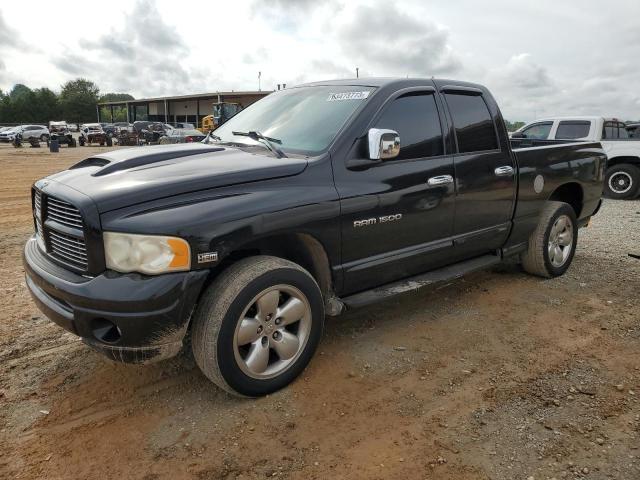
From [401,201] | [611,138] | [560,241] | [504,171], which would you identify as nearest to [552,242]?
[560,241]

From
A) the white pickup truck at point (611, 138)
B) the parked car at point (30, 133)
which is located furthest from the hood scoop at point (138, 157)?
the parked car at point (30, 133)

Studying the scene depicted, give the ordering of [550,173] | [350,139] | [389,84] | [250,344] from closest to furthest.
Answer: [250,344], [350,139], [389,84], [550,173]

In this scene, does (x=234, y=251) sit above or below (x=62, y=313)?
above

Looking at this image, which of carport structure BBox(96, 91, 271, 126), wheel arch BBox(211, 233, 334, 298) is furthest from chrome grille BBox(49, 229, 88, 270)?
carport structure BBox(96, 91, 271, 126)

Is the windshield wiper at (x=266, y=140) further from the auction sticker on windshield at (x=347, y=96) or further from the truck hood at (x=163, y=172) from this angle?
the auction sticker on windshield at (x=347, y=96)

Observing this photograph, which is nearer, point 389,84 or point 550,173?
point 389,84

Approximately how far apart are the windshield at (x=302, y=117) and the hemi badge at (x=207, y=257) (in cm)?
104

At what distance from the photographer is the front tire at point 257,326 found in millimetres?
2721

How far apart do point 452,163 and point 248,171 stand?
5.77ft

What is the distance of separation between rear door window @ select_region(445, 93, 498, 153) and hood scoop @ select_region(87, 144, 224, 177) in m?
1.91

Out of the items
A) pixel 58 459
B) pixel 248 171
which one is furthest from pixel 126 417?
pixel 248 171

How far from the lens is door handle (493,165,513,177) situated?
4316mm

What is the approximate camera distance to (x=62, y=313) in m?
2.71

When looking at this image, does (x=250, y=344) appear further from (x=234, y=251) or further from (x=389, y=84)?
(x=389, y=84)
